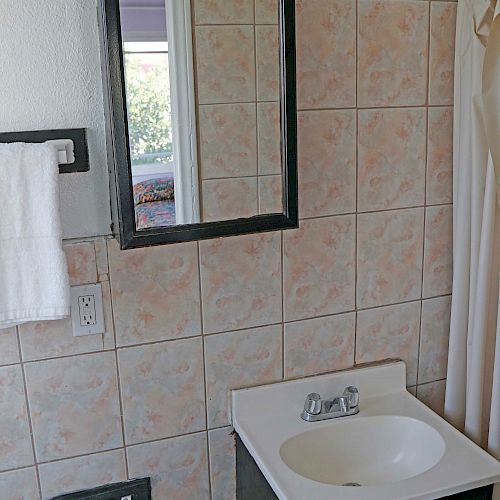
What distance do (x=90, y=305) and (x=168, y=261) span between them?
0.19 m

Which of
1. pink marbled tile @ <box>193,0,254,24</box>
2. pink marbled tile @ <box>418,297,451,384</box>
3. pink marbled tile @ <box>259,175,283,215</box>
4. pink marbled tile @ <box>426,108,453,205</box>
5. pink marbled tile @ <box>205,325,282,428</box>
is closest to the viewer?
pink marbled tile @ <box>193,0,254,24</box>

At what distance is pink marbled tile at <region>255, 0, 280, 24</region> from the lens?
140cm

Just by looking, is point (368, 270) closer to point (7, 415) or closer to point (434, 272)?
point (434, 272)

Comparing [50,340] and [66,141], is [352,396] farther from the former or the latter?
[66,141]

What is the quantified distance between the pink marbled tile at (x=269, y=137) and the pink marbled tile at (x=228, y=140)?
0.04ft

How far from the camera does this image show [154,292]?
1486 mm

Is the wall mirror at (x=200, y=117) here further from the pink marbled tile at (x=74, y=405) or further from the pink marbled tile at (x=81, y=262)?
the pink marbled tile at (x=74, y=405)

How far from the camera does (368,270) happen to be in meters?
1.69

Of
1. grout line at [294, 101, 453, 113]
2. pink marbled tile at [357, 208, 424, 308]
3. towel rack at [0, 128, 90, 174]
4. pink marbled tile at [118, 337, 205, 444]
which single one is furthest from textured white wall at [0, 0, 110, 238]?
pink marbled tile at [357, 208, 424, 308]

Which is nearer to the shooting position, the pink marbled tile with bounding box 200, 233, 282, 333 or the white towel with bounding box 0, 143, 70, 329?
the white towel with bounding box 0, 143, 70, 329

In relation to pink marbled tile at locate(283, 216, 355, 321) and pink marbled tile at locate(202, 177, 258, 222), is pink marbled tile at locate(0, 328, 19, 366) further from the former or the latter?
pink marbled tile at locate(283, 216, 355, 321)

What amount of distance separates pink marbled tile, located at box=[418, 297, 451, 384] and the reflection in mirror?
595 mm

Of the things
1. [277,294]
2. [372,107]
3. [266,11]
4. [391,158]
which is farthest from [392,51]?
[277,294]

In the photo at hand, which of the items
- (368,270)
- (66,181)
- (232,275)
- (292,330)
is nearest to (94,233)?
(66,181)
